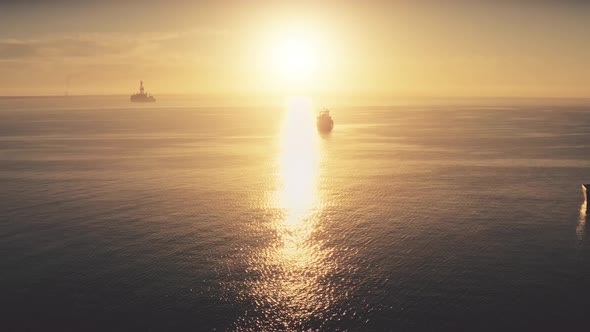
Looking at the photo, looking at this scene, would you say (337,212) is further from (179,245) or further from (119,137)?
(119,137)

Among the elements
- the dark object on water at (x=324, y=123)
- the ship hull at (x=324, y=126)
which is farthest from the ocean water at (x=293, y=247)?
the dark object on water at (x=324, y=123)

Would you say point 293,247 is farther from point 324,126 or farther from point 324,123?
point 324,123

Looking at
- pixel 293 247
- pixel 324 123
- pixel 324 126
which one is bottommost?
pixel 293 247

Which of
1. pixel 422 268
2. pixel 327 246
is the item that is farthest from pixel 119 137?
pixel 422 268

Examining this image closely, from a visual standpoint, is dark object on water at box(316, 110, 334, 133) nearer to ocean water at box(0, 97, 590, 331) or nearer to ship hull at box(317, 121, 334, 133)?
ship hull at box(317, 121, 334, 133)

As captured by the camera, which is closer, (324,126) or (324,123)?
(324,126)

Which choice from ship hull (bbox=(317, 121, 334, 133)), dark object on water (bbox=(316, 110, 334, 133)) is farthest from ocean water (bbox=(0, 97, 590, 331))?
dark object on water (bbox=(316, 110, 334, 133))

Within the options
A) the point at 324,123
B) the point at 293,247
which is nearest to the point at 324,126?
the point at 324,123

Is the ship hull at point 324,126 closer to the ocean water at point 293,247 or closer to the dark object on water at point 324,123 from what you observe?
the dark object on water at point 324,123
